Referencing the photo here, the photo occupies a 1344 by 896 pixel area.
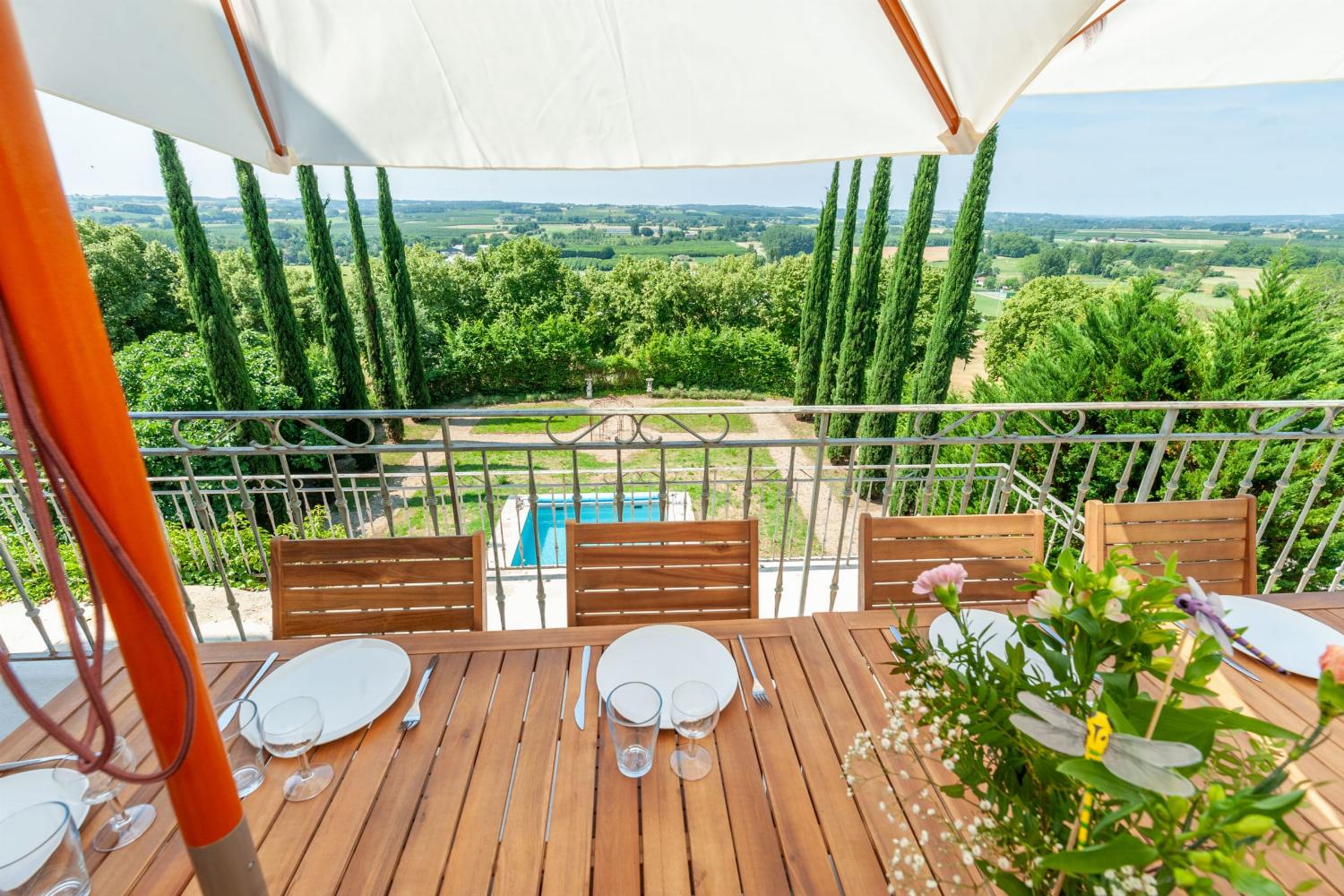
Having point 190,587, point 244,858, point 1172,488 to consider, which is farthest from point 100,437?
point 190,587

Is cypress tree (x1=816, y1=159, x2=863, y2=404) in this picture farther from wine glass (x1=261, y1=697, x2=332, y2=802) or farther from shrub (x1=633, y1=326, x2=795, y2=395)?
wine glass (x1=261, y1=697, x2=332, y2=802)

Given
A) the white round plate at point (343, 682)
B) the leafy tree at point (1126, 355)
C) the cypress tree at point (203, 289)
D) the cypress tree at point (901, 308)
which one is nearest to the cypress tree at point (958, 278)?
the cypress tree at point (901, 308)

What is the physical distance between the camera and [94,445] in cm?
46

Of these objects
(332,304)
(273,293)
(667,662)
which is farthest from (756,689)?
(332,304)

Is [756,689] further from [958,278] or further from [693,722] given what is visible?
[958,278]

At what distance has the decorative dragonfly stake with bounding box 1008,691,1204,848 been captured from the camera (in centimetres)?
47

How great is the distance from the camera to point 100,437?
0.47m

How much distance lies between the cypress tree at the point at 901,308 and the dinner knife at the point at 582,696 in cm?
1026

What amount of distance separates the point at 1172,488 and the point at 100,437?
3.06 meters

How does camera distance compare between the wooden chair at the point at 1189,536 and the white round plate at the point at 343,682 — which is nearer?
the white round plate at the point at 343,682

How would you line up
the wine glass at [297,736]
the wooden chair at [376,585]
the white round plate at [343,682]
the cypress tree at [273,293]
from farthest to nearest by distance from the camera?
the cypress tree at [273,293] → the wooden chair at [376,585] → the white round plate at [343,682] → the wine glass at [297,736]

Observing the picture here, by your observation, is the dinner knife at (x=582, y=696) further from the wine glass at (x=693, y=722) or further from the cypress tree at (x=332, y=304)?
the cypress tree at (x=332, y=304)

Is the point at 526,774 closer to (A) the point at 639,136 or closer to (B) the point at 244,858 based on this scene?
(B) the point at 244,858

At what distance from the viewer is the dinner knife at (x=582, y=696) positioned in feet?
3.73
